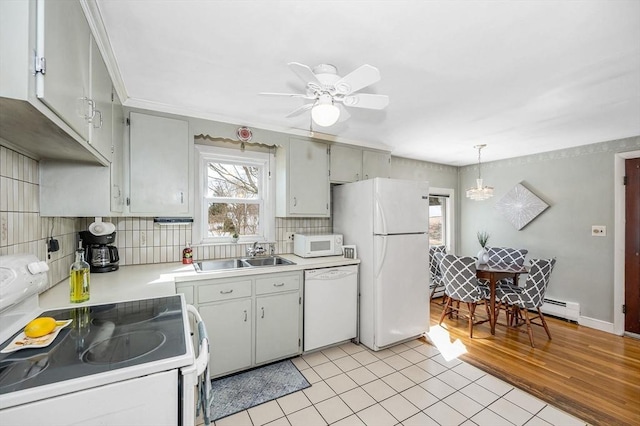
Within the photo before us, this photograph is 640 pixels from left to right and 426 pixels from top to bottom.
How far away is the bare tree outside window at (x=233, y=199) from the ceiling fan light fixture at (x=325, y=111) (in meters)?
1.63

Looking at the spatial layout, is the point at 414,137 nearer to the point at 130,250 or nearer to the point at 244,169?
the point at 244,169

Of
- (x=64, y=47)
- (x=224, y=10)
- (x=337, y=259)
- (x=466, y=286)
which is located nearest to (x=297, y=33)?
(x=224, y=10)

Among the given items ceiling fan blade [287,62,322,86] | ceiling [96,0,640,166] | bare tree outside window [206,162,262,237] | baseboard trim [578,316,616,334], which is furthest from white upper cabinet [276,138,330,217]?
baseboard trim [578,316,616,334]

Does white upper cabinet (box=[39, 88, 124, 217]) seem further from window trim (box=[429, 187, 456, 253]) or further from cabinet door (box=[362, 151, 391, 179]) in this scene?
window trim (box=[429, 187, 456, 253])

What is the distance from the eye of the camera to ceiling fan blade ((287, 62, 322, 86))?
1333 mm

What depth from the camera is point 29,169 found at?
152 cm

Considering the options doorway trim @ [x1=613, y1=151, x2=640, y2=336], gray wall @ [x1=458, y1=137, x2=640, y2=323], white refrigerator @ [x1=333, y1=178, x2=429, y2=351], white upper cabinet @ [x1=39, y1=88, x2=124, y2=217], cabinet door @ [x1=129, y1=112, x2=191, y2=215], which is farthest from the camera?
gray wall @ [x1=458, y1=137, x2=640, y2=323]

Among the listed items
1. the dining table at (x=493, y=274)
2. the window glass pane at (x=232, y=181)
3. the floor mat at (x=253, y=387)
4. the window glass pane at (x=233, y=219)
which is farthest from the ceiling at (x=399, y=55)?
the floor mat at (x=253, y=387)

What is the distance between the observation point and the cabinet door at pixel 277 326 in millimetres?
2443

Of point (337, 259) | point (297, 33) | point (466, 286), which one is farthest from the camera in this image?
point (466, 286)

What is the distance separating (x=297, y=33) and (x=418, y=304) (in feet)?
9.23

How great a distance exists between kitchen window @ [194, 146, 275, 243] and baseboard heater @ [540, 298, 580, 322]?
12.9 ft

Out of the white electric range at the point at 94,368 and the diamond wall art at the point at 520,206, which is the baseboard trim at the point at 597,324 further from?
the white electric range at the point at 94,368

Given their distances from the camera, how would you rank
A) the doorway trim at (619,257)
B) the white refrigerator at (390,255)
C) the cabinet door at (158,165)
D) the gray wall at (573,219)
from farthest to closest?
the gray wall at (573,219) → the doorway trim at (619,257) → the white refrigerator at (390,255) → the cabinet door at (158,165)
